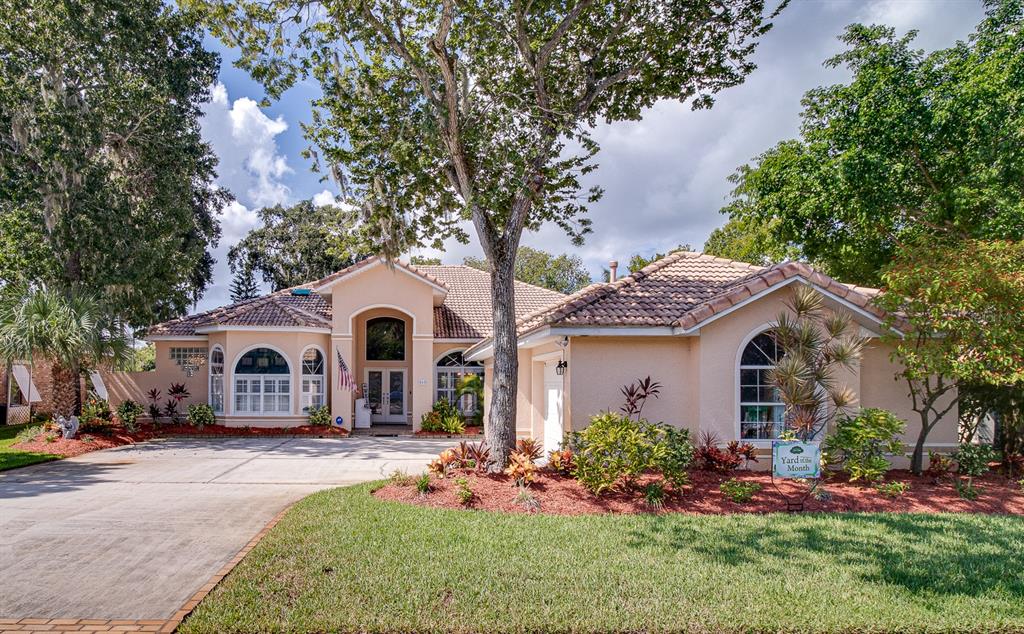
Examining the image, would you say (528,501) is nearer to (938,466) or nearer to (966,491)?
(966,491)

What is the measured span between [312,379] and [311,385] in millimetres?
234

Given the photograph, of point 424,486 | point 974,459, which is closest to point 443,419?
point 424,486

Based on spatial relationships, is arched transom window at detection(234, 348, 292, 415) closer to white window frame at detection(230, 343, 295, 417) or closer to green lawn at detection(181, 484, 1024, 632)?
white window frame at detection(230, 343, 295, 417)

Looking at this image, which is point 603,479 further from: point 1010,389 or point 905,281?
point 1010,389

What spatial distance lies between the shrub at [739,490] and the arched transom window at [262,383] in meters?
16.6

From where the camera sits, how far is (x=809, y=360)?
9.88 meters

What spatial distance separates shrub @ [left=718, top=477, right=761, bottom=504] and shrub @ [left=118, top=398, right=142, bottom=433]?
62.4 feet

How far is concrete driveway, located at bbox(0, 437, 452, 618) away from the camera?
5.82 m

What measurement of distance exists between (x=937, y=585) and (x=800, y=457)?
10.2 feet

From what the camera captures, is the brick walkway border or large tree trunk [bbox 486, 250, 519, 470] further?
large tree trunk [bbox 486, 250, 519, 470]

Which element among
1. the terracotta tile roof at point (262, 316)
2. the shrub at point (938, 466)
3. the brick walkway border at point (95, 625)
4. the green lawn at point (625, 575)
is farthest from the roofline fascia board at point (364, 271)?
the brick walkway border at point (95, 625)

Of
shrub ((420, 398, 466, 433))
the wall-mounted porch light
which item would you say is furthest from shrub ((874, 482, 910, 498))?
shrub ((420, 398, 466, 433))

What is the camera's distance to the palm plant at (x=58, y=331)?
52.7 ft

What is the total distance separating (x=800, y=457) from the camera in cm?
908
